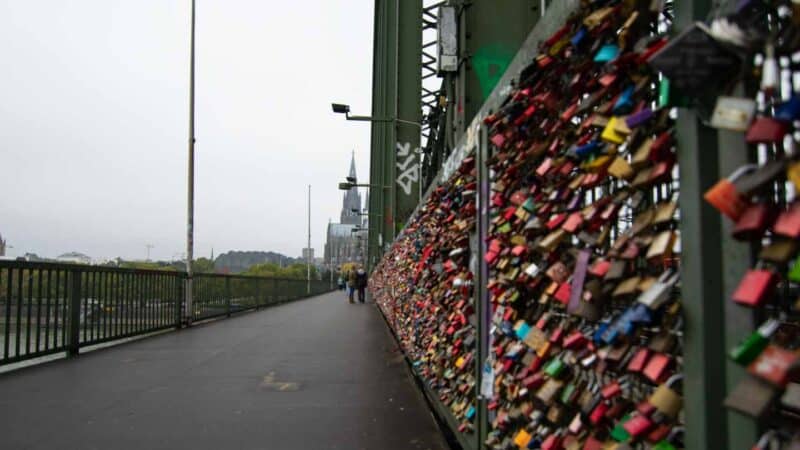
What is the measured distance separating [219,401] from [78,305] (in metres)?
4.11

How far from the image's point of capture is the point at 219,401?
15.7ft

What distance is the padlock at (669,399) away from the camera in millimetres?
1204

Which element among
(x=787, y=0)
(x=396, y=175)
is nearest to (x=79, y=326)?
(x=787, y=0)

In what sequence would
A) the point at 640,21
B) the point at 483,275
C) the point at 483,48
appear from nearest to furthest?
the point at 640,21, the point at 483,275, the point at 483,48

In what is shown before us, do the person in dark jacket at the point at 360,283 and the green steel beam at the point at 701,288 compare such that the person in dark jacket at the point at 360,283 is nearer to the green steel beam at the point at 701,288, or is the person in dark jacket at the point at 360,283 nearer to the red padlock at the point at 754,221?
the green steel beam at the point at 701,288

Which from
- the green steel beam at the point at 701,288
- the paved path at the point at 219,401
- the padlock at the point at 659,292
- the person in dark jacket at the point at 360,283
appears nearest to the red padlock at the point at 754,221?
the green steel beam at the point at 701,288

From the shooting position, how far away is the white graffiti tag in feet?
58.0

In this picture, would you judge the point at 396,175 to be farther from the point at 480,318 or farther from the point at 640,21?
the point at 640,21

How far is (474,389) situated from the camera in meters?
2.89

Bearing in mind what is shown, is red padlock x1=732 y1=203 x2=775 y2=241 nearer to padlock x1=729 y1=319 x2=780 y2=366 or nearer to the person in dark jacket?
padlock x1=729 y1=319 x2=780 y2=366

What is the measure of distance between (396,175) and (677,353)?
56.7 feet

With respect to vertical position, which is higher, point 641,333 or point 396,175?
point 396,175

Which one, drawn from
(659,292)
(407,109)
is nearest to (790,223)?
(659,292)

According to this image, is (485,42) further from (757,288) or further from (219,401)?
(757,288)
